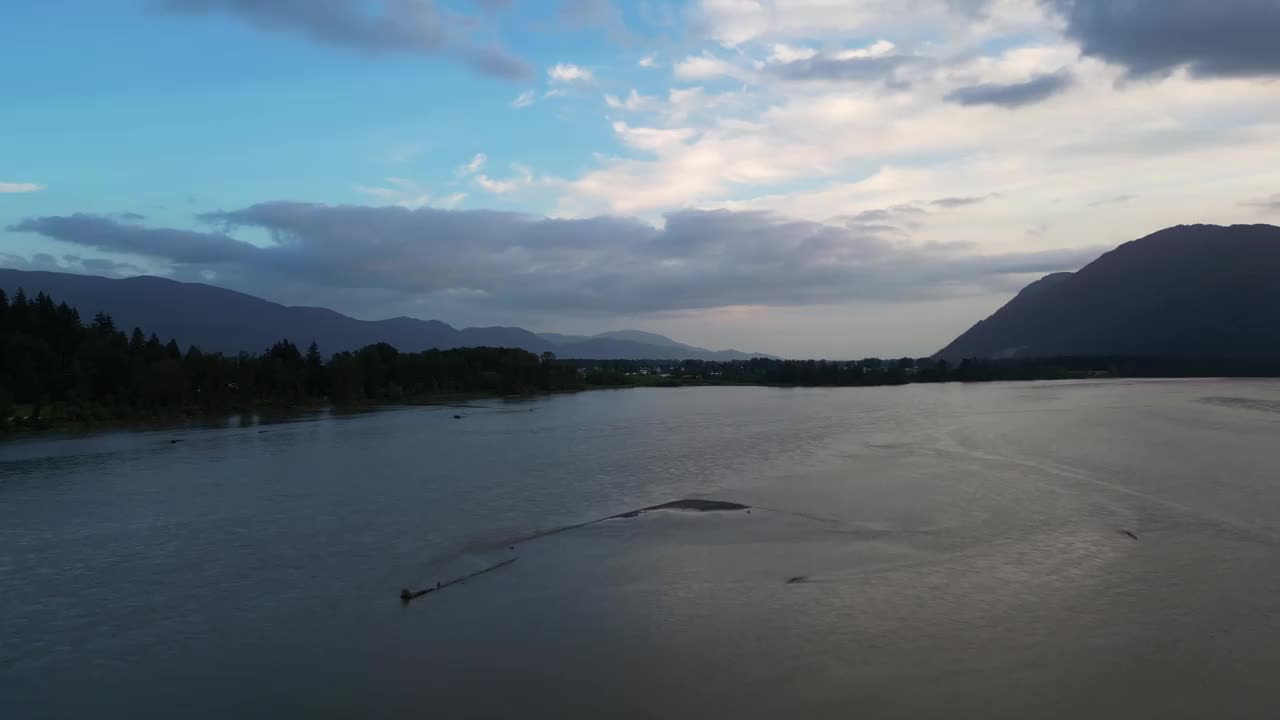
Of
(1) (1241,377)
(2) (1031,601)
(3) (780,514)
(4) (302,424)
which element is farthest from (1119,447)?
(1) (1241,377)

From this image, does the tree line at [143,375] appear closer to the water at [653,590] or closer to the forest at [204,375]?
the forest at [204,375]

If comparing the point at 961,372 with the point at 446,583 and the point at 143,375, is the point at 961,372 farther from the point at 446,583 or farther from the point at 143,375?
the point at 446,583

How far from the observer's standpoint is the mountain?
11606 centimetres

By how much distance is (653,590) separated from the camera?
40.6 ft

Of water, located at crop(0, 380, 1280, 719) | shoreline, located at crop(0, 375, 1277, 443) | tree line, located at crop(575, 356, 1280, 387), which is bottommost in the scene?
water, located at crop(0, 380, 1280, 719)

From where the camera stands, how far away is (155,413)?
46.9 meters

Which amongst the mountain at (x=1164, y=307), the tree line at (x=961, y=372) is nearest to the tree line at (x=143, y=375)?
the tree line at (x=961, y=372)

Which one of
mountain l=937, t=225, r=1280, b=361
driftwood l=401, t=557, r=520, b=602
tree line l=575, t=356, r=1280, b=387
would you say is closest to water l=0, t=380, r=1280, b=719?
driftwood l=401, t=557, r=520, b=602

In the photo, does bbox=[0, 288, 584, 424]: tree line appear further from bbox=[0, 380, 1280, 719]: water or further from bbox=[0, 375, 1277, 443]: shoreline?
bbox=[0, 380, 1280, 719]: water

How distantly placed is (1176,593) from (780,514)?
7.91 metres

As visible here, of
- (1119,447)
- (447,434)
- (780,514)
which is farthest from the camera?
(447,434)

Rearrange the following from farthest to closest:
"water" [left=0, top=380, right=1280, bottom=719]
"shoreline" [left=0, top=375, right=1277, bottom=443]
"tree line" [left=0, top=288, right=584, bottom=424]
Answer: "tree line" [left=0, top=288, right=584, bottom=424], "shoreline" [left=0, top=375, right=1277, bottom=443], "water" [left=0, top=380, right=1280, bottom=719]

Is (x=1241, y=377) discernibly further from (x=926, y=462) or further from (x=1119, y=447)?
(x=926, y=462)

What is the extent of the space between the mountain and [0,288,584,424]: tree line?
116m
